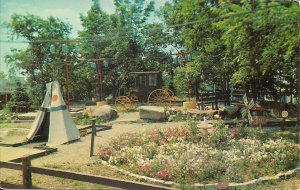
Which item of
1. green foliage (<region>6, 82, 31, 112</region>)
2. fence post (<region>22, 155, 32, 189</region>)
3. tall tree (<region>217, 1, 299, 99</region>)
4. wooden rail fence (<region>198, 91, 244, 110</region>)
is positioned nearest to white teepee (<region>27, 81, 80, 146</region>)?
green foliage (<region>6, 82, 31, 112</region>)

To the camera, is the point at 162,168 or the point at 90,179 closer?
the point at 90,179

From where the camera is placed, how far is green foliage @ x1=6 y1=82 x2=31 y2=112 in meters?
5.99

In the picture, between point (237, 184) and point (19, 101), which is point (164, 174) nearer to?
point (237, 184)

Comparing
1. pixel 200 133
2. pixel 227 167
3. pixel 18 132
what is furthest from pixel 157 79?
pixel 18 132

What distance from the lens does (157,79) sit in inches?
229

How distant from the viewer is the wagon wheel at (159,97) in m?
5.86

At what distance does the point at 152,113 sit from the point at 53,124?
239 cm

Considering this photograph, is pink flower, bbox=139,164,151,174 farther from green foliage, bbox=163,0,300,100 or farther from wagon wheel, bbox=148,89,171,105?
green foliage, bbox=163,0,300,100

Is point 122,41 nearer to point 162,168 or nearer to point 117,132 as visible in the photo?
point 117,132

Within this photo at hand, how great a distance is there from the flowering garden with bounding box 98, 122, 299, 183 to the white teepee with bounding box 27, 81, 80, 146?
974 mm

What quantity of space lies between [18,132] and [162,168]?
3134mm

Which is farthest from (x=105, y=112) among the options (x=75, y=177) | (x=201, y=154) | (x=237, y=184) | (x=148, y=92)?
(x=237, y=184)

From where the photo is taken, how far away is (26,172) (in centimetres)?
548

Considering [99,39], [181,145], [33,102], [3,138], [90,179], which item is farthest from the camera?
[3,138]
